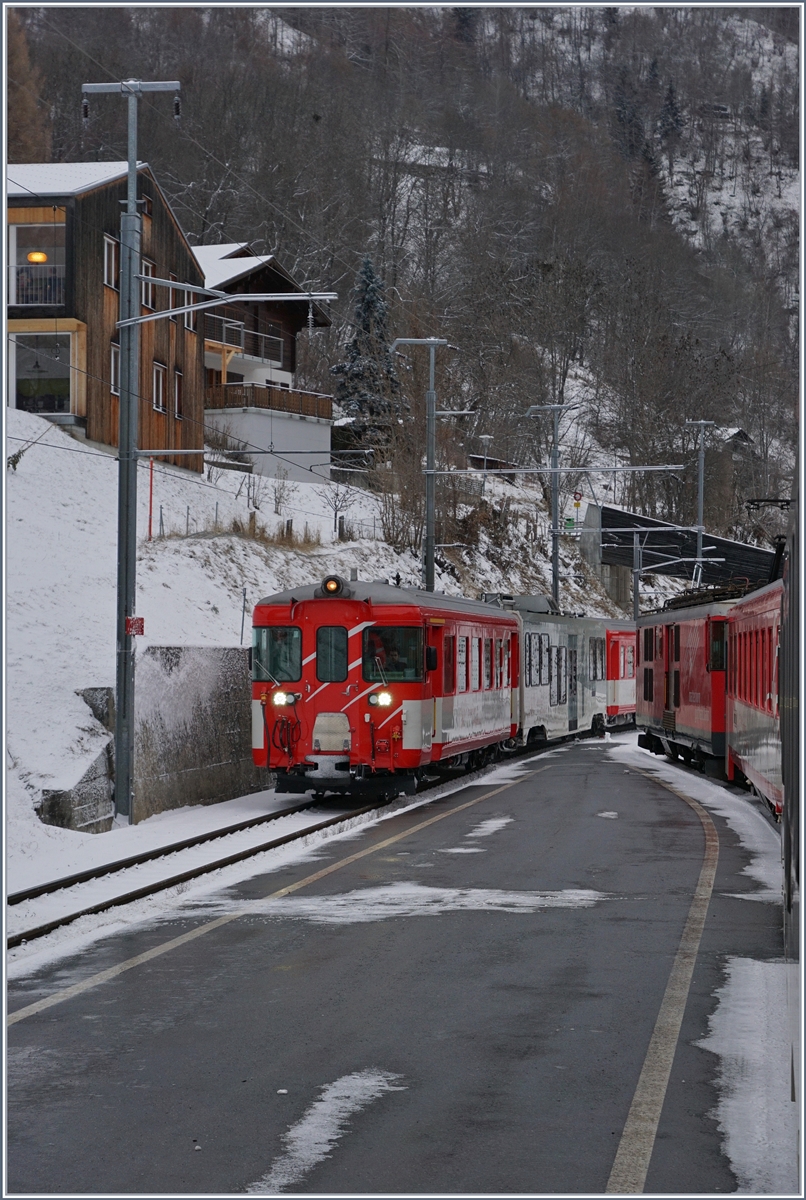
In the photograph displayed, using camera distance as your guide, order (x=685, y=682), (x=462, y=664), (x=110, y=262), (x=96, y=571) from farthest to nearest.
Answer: (x=110, y=262) < (x=96, y=571) < (x=685, y=682) < (x=462, y=664)

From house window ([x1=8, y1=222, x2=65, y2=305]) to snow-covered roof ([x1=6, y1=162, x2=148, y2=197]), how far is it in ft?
3.12

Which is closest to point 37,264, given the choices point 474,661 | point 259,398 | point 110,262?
point 110,262

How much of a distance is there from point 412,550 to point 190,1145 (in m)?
48.2

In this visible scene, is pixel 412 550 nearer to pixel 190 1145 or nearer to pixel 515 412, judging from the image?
pixel 515 412

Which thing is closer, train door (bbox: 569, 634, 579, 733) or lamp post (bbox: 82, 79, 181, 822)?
lamp post (bbox: 82, 79, 181, 822)

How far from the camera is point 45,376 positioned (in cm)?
4125

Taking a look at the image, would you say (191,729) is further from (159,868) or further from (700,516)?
(700,516)

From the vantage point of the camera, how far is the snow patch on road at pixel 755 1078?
614 centimetres

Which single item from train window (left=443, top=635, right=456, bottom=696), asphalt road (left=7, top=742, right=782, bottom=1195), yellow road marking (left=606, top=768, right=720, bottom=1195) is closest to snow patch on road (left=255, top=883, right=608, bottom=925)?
asphalt road (left=7, top=742, right=782, bottom=1195)

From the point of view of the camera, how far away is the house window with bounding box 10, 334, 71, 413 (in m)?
41.0

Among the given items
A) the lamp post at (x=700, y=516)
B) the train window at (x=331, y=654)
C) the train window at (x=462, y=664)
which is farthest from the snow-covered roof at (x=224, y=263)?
the train window at (x=331, y=654)

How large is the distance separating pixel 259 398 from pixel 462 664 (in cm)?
3791

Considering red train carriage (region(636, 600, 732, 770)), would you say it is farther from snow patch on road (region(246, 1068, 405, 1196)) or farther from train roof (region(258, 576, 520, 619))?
snow patch on road (region(246, 1068, 405, 1196))

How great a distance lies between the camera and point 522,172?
108 m
